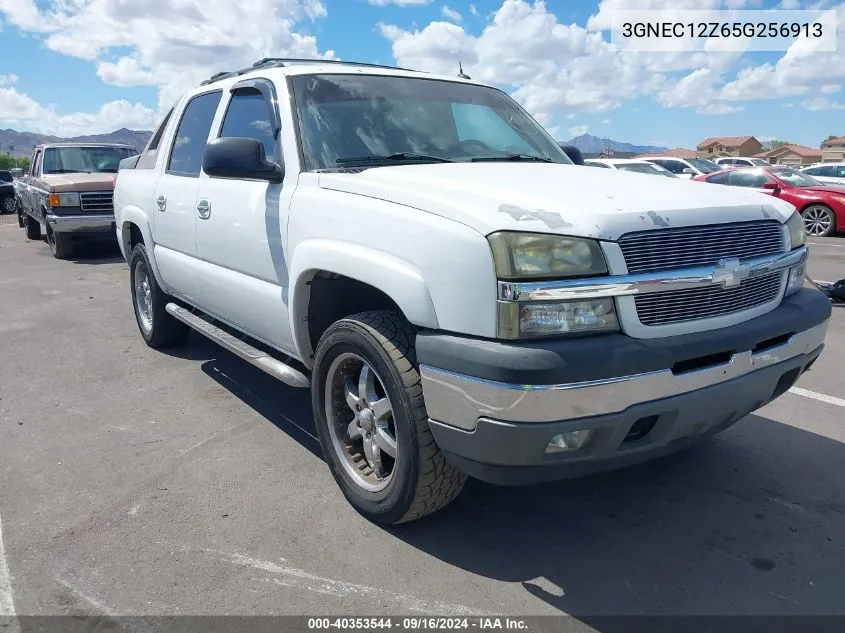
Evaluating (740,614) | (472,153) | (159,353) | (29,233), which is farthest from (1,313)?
(29,233)

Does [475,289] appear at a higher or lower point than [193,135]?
lower

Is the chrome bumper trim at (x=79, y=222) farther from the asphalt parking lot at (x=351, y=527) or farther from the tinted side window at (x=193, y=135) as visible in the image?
the asphalt parking lot at (x=351, y=527)

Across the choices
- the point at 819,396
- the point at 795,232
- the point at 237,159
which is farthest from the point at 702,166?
the point at 237,159

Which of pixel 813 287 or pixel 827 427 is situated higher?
pixel 813 287

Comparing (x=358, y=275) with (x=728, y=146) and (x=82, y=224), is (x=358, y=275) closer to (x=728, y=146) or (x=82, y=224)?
(x=82, y=224)

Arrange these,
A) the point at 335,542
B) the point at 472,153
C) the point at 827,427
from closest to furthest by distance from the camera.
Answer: the point at 335,542 < the point at 472,153 < the point at 827,427

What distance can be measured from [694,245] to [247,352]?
2.46m

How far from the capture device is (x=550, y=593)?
2576 millimetres

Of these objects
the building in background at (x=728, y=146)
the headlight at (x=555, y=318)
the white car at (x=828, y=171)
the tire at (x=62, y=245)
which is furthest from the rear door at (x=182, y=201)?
the building in background at (x=728, y=146)

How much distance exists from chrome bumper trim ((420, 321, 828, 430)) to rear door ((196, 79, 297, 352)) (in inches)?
50.6

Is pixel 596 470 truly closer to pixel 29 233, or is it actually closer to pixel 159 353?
pixel 159 353

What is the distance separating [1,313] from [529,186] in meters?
6.75

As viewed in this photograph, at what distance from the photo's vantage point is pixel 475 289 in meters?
2.30

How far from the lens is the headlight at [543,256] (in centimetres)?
227
